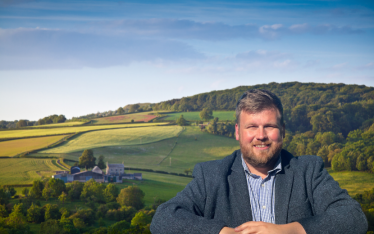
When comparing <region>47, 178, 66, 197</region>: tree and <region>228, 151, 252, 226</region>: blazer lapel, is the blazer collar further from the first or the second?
<region>47, 178, 66, 197</region>: tree

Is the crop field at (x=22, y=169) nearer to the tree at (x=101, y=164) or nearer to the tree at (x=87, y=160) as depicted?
the tree at (x=87, y=160)

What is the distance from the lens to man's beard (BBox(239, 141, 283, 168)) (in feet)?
7.99

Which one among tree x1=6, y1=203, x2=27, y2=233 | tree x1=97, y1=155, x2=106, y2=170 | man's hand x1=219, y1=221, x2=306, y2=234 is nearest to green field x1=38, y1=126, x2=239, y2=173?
tree x1=97, y1=155, x2=106, y2=170

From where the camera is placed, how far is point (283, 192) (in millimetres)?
2430

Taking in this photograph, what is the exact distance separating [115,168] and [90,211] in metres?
14.4

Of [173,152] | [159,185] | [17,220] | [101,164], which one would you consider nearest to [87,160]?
[101,164]

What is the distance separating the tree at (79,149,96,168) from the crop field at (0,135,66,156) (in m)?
10.9

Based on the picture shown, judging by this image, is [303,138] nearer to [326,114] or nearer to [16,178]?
[326,114]

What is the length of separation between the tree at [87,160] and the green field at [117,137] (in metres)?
5.04

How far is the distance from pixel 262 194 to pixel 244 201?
182 mm

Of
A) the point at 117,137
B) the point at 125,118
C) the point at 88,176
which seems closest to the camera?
the point at 88,176

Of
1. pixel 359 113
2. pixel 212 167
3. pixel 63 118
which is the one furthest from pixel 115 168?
pixel 359 113

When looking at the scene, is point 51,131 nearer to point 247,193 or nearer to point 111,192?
point 111,192

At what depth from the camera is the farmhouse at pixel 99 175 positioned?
53.1m
